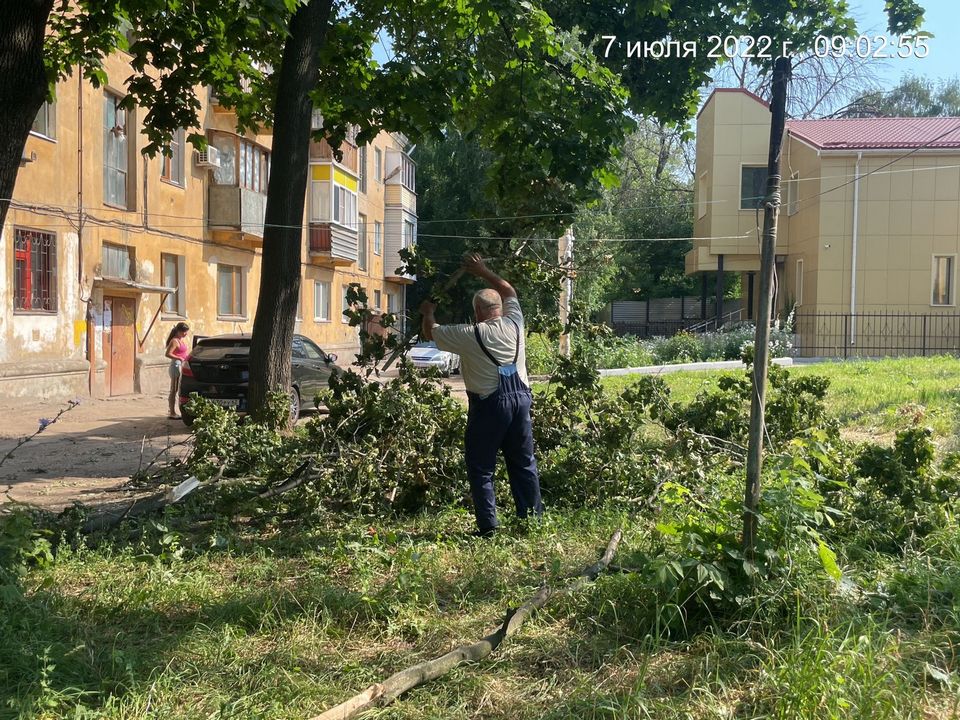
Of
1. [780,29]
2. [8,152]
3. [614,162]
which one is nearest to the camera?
[8,152]

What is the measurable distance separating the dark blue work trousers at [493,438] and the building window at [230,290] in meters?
19.7

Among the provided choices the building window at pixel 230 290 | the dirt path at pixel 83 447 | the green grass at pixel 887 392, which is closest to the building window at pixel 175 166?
the building window at pixel 230 290

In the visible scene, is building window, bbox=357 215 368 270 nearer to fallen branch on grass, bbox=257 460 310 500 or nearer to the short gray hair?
fallen branch on grass, bbox=257 460 310 500

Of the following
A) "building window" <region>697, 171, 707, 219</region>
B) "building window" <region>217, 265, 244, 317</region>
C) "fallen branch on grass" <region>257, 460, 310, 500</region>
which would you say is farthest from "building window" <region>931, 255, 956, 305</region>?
"fallen branch on grass" <region>257, 460, 310, 500</region>

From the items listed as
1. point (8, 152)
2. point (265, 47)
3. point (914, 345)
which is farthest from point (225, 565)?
point (914, 345)

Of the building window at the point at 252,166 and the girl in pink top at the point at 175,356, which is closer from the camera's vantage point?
the girl in pink top at the point at 175,356

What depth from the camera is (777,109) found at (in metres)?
4.45

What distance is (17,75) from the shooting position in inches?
216

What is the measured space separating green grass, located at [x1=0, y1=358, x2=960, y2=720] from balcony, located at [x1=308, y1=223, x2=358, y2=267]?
24039 mm

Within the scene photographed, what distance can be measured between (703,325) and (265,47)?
25.7 m

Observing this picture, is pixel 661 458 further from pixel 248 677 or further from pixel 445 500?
pixel 248 677

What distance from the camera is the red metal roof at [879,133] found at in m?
25.1

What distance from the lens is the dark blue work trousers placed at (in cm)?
614

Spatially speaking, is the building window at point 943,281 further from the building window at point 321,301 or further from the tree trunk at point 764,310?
the tree trunk at point 764,310
